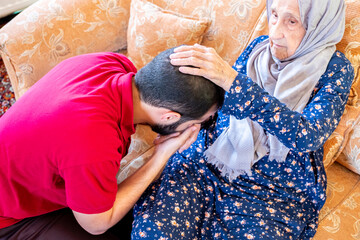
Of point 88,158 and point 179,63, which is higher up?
point 179,63

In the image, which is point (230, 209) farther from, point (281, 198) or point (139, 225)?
point (139, 225)

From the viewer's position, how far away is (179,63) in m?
1.02

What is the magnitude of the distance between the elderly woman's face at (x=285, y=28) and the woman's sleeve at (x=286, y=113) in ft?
0.78

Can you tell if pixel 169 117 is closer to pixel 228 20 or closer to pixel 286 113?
pixel 286 113

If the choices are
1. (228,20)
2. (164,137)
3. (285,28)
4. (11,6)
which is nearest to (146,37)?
(228,20)

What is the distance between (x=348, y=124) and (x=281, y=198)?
0.46 m

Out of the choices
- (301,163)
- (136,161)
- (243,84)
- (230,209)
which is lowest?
(136,161)

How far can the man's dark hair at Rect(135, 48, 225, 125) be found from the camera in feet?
3.36

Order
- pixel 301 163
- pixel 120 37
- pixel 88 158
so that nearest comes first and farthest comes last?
pixel 88 158 < pixel 301 163 < pixel 120 37

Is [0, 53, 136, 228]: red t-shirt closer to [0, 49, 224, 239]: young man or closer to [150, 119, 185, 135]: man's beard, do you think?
[0, 49, 224, 239]: young man

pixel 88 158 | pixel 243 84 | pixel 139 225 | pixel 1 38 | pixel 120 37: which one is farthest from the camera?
pixel 120 37

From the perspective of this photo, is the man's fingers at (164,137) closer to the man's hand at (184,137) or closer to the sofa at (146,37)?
the man's hand at (184,137)

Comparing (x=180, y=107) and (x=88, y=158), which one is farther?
(x=180, y=107)

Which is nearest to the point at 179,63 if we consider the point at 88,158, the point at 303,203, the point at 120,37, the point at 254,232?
the point at 88,158
